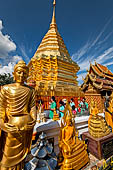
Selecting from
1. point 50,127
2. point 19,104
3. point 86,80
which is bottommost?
point 50,127

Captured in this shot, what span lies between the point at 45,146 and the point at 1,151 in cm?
93

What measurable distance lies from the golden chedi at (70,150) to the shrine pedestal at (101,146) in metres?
0.53

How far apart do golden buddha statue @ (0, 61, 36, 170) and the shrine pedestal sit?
1.96m

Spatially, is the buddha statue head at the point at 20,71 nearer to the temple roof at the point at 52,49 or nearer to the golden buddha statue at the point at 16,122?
the golden buddha statue at the point at 16,122

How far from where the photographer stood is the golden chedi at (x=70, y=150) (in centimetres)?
186

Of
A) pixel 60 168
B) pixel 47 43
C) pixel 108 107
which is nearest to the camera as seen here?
pixel 60 168

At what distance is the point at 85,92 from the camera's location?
9.48 m

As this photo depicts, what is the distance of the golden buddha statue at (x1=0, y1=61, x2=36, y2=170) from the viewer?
1.54m

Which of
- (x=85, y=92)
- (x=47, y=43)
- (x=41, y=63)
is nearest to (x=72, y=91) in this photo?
(x=85, y=92)

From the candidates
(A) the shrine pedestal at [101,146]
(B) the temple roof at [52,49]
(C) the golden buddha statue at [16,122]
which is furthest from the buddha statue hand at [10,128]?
(B) the temple roof at [52,49]

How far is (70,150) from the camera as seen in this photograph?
191cm

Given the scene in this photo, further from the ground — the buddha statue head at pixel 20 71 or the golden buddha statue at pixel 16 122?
the buddha statue head at pixel 20 71

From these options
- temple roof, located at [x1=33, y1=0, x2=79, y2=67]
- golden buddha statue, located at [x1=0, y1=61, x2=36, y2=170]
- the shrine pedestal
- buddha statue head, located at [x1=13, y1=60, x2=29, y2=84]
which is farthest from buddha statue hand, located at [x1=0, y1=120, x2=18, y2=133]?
temple roof, located at [x1=33, y1=0, x2=79, y2=67]

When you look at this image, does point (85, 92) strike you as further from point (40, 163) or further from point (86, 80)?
point (40, 163)
